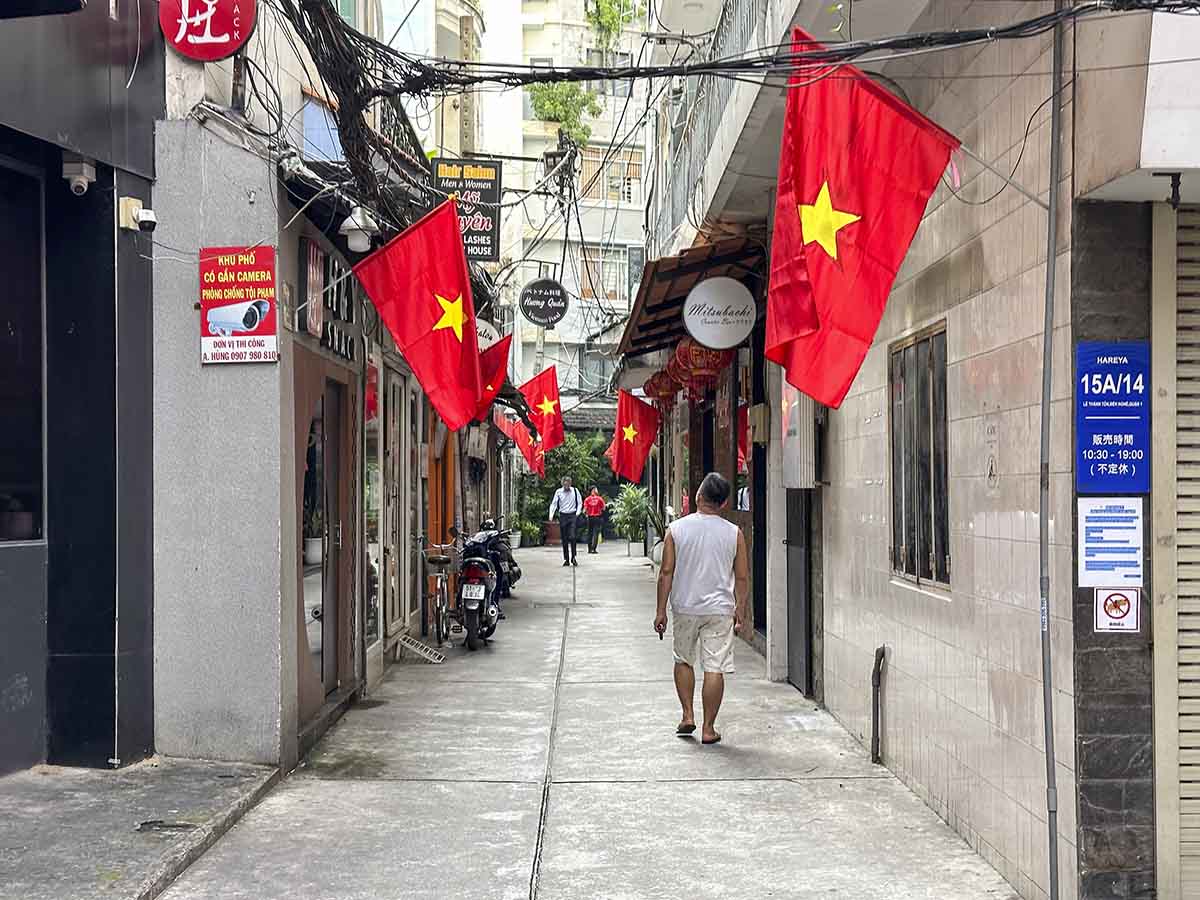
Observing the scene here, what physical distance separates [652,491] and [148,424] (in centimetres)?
2998

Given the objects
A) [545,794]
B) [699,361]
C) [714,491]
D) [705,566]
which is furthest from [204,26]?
[699,361]

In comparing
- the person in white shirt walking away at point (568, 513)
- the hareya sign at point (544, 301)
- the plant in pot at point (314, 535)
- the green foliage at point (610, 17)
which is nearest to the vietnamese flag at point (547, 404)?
the person in white shirt walking away at point (568, 513)

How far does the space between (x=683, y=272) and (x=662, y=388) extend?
7088 mm

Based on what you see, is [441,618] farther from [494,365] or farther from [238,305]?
[238,305]

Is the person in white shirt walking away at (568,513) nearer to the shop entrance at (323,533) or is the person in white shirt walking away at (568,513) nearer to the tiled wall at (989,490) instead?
the shop entrance at (323,533)

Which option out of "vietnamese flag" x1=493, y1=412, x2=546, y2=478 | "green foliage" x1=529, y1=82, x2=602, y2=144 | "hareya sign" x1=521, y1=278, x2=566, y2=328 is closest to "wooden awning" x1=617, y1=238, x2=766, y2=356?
"hareya sign" x1=521, y1=278, x2=566, y2=328

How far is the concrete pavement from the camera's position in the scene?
5.97m

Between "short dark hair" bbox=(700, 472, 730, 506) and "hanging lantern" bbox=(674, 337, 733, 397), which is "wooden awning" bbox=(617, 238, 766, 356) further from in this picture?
"short dark hair" bbox=(700, 472, 730, 506)

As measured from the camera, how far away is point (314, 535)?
31.0 feet

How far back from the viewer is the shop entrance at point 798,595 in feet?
35.8

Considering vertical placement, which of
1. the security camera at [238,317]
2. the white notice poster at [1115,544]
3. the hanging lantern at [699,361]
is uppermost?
the hanging lantern at [699,361]

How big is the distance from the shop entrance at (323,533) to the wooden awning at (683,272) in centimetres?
370

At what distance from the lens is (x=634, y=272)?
37500 millimetres

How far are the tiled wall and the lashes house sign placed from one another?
14.5 ft
